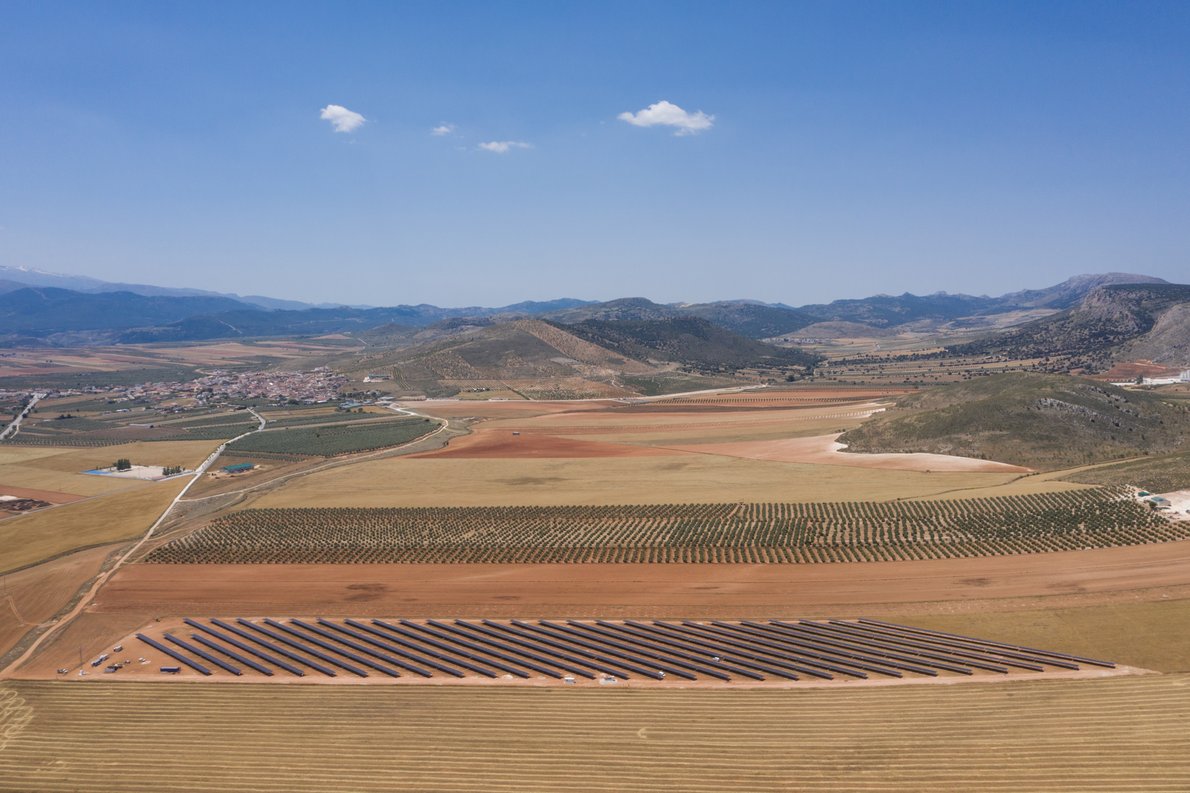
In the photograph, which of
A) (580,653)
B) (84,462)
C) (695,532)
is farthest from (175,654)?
(84,462)

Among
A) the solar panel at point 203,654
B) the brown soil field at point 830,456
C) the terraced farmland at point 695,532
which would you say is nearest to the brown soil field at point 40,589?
the terraced farmland at point 695,532

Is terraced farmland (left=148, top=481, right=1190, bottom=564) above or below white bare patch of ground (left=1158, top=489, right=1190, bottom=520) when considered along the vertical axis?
below

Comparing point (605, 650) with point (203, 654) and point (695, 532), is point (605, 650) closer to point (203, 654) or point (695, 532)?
point (695, 532)

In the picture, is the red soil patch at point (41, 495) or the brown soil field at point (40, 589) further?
the red soil patch at point (41, 495)

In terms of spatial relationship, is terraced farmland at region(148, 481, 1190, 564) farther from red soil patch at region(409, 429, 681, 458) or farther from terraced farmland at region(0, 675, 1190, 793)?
red soil patch at region(409, 429, 681, 458)

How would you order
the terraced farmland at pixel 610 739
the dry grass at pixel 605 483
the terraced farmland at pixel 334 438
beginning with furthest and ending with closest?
the terraced farmland at pixel 334 438
the dry grass at pixel 605 483
the terraced farmland at pixel 610 739

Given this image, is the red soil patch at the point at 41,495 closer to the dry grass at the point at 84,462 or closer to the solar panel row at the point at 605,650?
the dry grass at the point at 84,462

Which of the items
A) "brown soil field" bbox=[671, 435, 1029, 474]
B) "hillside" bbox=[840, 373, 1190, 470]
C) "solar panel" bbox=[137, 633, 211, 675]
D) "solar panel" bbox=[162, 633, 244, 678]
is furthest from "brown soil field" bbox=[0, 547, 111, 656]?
"hillside" bbox=[840, 373, 1190, 470]

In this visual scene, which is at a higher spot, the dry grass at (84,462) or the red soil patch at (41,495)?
the dry grass at (84,462)
